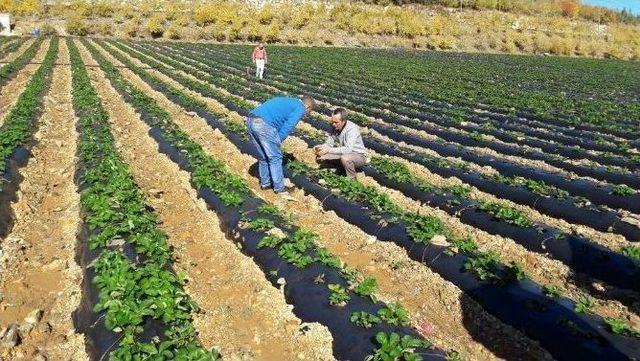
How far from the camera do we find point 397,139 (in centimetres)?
1340

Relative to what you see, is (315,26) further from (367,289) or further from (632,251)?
(367,289)

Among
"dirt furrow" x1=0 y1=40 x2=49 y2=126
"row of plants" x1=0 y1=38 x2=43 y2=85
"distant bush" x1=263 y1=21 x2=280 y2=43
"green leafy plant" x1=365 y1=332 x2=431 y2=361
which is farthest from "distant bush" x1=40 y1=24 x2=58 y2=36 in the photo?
"green leafy plant" x1=365 y1=332 x2=431 y2=361

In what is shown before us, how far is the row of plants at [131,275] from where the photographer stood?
A: 4.36 m

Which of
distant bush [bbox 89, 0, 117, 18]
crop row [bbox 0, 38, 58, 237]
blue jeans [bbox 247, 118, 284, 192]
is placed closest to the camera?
crop row [bbox 0, 38, 58, 237]

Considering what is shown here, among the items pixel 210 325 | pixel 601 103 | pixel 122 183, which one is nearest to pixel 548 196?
pixel 210 325

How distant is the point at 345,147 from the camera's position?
9.25 m

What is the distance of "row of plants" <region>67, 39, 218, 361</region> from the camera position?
172 inches

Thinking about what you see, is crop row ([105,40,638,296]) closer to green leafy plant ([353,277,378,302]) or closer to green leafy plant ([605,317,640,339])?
green leafy plant ([605,317,640,339])

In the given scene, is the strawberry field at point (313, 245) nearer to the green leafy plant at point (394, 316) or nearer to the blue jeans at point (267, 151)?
the green leafy plant at point (394, 316)

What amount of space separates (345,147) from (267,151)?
1.47 m

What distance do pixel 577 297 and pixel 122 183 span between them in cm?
629

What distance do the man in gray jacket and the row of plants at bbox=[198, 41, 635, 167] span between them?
445 centimetres

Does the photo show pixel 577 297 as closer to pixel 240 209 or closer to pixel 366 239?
pixel 366 239

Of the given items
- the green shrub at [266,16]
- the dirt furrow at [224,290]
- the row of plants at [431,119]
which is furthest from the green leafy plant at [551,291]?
the green shrub at [266,16]
